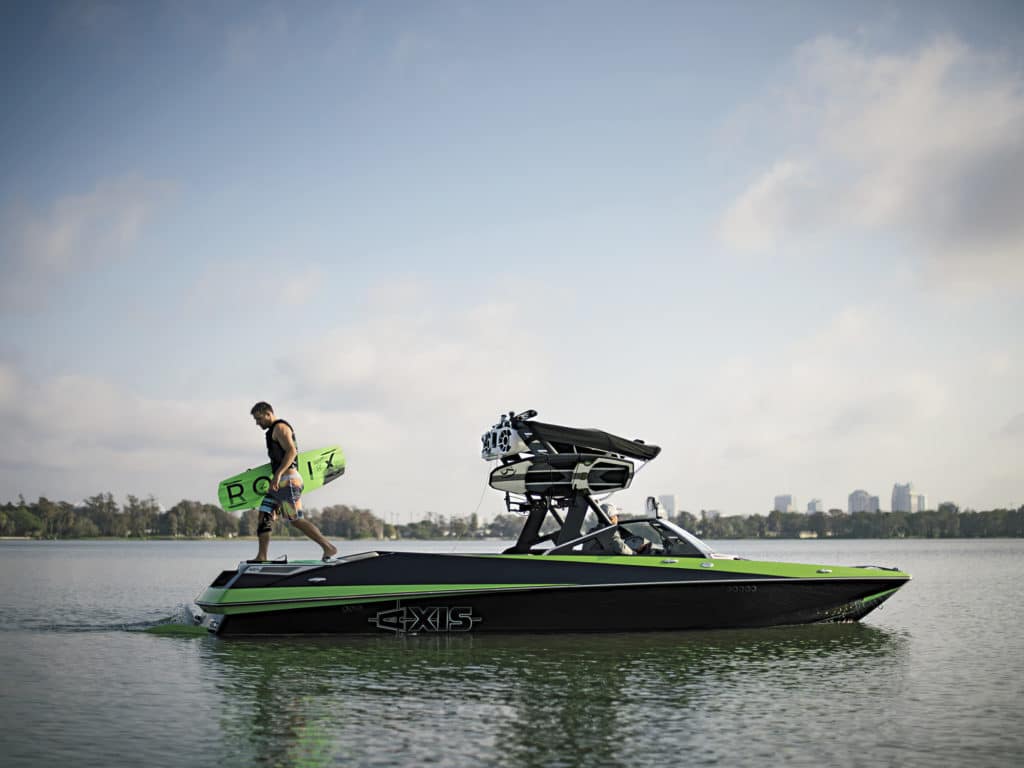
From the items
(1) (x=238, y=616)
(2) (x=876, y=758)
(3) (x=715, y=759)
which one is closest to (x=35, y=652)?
(1) (x=238, y=616)

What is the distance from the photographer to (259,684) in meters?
10.3

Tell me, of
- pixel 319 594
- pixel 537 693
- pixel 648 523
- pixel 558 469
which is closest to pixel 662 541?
pixel 648 523

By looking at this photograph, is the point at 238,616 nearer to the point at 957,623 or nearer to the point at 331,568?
the point at 331,568

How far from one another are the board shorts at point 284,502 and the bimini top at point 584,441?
3.31 metres

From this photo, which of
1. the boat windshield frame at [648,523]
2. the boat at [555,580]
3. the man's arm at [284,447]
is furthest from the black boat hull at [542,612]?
the man's arm at [284,447]

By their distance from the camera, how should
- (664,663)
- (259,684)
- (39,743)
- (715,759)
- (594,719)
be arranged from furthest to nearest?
1. (664,663)
2. (259,684)
3. (594,719)
4. (39,743)
5. (715,759)

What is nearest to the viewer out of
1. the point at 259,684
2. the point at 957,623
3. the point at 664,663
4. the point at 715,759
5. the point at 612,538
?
the point at 715,759

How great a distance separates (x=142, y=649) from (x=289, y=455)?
130 inches

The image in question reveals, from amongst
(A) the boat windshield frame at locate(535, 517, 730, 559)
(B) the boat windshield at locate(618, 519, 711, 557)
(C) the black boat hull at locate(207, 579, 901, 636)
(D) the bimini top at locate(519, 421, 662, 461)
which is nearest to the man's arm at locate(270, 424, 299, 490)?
(C) the black boat hull at locate(207, 579, 901, 636)

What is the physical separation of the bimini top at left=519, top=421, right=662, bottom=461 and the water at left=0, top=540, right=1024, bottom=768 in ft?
8.99

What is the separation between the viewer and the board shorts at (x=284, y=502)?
1332cm

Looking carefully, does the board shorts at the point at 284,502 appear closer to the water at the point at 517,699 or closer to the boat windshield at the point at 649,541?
the water at the point at 517,699

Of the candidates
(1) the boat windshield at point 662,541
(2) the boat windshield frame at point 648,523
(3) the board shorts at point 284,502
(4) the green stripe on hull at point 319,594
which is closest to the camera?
(4) the green stripe on hull at point 319,594

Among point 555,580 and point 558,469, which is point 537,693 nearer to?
point 555,580
